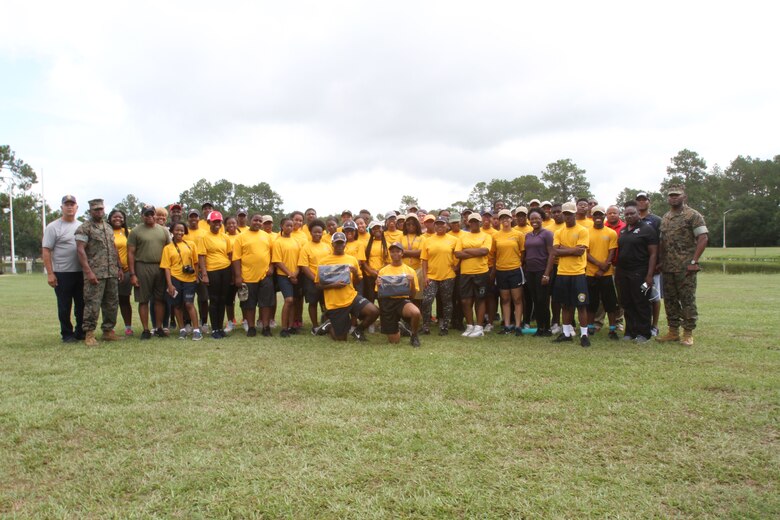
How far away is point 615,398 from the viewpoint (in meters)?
4.63

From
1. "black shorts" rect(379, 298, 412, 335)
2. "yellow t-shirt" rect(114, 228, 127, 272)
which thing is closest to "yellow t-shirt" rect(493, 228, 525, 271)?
"black shorts" rect(379, 298, 412, 335)

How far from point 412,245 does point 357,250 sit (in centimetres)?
101

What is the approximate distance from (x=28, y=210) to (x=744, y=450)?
7455 centimetres

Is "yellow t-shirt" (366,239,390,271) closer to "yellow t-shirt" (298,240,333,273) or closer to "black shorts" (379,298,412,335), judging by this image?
"yellow t-shirt" (298,240,333,273)

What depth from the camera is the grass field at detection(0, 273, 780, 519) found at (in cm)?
289

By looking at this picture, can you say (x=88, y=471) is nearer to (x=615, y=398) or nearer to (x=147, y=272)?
(x=615, y=398)

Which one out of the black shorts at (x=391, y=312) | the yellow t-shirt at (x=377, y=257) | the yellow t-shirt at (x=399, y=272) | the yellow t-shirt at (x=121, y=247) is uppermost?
the yellow t-shirt at (x=121, y=247)

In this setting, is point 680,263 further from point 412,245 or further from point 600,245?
point 412,245

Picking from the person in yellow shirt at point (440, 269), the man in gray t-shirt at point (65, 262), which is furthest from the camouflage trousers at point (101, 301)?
the person in yellow shirt at point (440, 269)

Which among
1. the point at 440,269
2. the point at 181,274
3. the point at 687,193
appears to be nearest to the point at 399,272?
the point at 440,269

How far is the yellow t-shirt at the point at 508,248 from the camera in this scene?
839 centimetres

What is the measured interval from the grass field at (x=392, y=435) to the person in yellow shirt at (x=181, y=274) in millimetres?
1641

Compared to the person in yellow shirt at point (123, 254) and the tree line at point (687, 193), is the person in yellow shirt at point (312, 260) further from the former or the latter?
the tree line at point (687, 193)

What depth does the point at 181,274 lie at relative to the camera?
809cm
